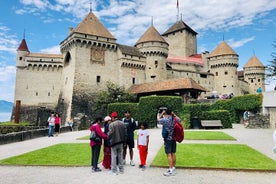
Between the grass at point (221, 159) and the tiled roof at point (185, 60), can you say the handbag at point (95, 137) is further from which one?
the tiled roof at point (185, 60)

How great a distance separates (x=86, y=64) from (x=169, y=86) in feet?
46.0

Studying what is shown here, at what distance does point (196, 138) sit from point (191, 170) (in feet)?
26.0

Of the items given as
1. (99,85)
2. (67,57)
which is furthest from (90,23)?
(99,85)

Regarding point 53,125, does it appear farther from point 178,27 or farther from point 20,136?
point 178,27

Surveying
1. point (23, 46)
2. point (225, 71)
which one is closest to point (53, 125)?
point (23, 46)

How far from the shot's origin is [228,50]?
5619 cm

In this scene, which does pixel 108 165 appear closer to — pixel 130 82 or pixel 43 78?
pixel 130 82

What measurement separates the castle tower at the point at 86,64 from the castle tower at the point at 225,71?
2658cm

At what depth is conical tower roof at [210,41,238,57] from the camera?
5581 cm

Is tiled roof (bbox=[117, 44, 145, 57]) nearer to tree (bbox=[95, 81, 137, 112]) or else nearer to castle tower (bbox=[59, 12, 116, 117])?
castle tower (bbox=[59, 12, 116, 117])

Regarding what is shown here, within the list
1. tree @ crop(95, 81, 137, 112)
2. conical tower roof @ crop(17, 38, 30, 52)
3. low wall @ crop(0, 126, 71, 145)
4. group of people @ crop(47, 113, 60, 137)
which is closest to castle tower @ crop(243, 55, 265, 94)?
tree @ crop(95, 81, 137, 112)

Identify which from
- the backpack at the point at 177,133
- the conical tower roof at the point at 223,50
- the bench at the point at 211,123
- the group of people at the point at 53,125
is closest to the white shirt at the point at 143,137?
the backpack at the point at 177,133

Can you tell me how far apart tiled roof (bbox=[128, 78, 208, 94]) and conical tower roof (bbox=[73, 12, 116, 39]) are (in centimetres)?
1073

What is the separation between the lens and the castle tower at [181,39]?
208 ft
